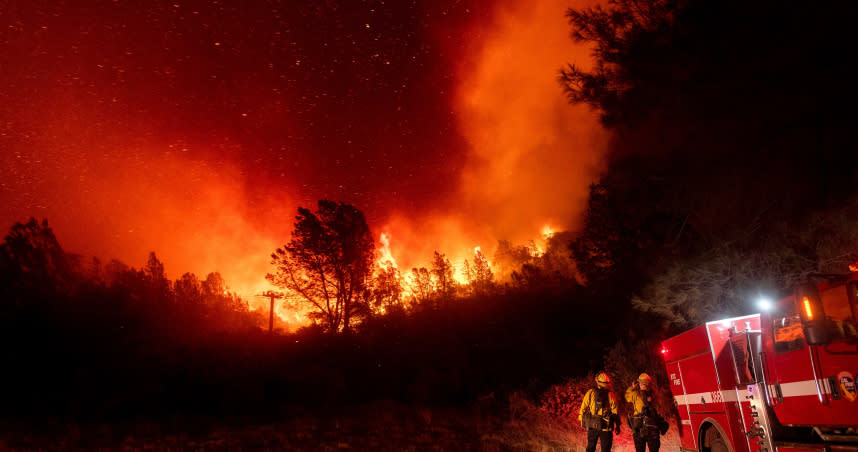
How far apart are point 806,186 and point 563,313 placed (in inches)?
914

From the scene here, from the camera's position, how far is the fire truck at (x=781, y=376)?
4.36 m

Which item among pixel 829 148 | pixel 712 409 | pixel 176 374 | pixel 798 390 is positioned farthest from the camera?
pixel 176 374

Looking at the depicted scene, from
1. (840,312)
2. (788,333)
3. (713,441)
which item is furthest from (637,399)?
(840,312)

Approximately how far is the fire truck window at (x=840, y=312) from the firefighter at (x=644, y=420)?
4.21 m

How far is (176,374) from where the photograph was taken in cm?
2452

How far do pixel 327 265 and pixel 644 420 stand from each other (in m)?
31.8

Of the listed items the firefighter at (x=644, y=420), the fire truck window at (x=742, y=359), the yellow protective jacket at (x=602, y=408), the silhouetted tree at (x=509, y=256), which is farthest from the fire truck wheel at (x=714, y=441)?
the silhouetted tree at (x=509, y=256)

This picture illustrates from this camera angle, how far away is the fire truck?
4355 millimetres

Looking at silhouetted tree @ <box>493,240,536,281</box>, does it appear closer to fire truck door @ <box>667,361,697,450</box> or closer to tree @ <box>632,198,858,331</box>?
tree @ <box>632,198,858,331</box>

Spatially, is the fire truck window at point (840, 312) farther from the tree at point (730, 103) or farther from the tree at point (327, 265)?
the tree at point (327, 265)

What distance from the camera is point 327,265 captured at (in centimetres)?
3806

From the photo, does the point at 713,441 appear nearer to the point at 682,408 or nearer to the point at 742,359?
the point at 682,408

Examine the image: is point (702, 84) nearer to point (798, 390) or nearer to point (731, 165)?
point (731, 165)

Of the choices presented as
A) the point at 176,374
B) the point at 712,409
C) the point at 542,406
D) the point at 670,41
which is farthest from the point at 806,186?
the point at 176,374
